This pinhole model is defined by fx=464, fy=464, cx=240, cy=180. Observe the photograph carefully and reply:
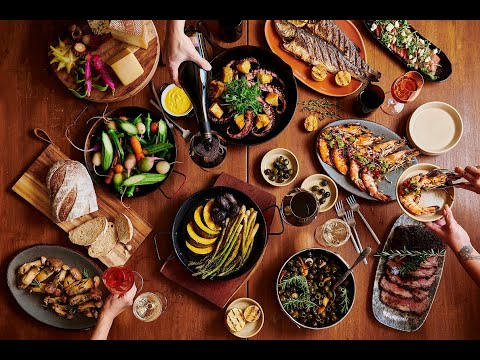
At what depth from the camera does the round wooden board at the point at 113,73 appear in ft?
7.84

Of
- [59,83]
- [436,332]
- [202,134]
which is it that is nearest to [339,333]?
[436,332]

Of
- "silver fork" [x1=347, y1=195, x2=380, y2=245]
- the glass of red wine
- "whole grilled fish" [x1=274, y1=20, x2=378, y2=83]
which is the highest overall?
"whole grilled fish" [x1=274, y1=20, x2=378, y2=83]

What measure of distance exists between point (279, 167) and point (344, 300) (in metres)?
0.72

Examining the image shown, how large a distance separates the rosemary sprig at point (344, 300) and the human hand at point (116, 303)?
3.28 feet

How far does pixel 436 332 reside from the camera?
2.32 metres

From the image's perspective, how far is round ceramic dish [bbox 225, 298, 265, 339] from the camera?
2252 mm

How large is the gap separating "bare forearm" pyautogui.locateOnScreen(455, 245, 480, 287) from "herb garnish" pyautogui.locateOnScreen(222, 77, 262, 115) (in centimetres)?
120

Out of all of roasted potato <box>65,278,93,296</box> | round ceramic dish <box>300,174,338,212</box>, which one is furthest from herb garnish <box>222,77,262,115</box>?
roasted potato <box>65,278,93,296</box>

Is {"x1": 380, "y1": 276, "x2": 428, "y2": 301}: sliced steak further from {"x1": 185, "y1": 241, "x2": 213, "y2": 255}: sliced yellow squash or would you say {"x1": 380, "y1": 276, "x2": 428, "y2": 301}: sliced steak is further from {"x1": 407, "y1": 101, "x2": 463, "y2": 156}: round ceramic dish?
{"x1": 185, "y1": 241, "x2": 213, "y2": 255}: sliced yellow squash

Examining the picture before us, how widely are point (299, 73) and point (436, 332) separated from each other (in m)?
1.49

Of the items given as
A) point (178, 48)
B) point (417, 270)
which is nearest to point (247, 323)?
point (417, 270)

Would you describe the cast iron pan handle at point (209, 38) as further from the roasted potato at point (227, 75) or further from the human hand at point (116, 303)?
the human hand at point (116, 303)

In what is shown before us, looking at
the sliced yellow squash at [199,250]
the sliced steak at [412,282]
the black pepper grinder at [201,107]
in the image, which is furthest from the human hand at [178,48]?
the sliced steak at [412,282]

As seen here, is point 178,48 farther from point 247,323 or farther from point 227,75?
point 247,323
